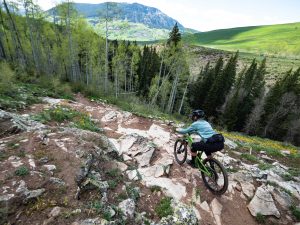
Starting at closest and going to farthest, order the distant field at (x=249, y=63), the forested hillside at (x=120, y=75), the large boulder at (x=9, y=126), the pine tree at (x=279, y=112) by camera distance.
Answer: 1. the large boulder at (x=9, y=126)
2. the forested hillside at (x=120, y=75)
3. the pine tree at (x=279, y=112)
4. the distant field at (x=249, y=63)

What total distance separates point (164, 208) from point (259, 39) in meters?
183

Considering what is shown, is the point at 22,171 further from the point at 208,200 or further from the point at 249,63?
the point at 249,63

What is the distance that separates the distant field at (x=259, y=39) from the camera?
360 feet

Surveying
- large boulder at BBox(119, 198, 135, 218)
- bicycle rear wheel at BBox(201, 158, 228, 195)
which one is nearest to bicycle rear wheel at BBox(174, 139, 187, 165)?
bicycle rear wheel at BBox(201, 158, 228, 195)

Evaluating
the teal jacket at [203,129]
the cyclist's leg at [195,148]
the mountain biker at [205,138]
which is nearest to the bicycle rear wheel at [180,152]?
the cyclist's leg at [195,148]

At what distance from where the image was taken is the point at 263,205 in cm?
543

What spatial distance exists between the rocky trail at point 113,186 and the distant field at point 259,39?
118 meters

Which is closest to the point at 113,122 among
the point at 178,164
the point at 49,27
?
the point at 178,164

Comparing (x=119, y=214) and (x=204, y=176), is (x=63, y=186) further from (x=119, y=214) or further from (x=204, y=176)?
(x=204, y=176)

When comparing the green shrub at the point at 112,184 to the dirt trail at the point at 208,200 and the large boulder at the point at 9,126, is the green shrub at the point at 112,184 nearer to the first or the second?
the dirt trail at the point at 208,200

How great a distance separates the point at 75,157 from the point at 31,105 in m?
7.59

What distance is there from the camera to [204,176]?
5.95 m

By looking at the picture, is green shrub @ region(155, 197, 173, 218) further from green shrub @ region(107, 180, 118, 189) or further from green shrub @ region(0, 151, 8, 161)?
green shrub @ region(0, 151, 8, 161)

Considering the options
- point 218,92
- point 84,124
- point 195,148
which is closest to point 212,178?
point 195,148
